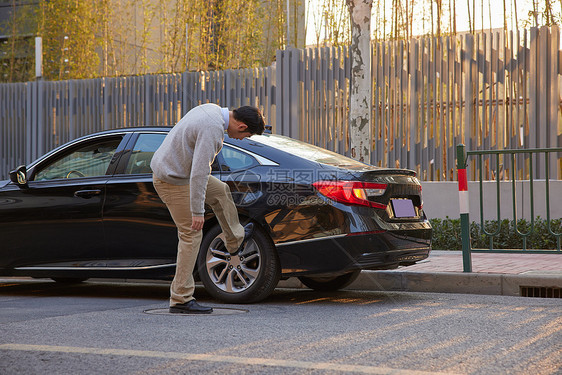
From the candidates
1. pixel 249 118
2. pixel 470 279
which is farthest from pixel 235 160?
pixel 470 279

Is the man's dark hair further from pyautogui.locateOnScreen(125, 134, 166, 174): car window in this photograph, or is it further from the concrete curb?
the concrete curb

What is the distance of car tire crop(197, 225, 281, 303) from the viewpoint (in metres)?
6.41

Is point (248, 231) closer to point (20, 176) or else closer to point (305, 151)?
point (305, 151)

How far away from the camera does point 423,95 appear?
12.8m

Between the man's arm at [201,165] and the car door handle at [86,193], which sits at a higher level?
the man's arm at [201,165]

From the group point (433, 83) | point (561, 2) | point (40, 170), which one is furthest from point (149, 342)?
point (561, 2)

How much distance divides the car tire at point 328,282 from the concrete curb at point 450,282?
30 cm

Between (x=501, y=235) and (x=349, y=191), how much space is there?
15.7ft

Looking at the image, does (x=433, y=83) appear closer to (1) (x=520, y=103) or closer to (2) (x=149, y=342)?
(1) (x=520, y=103)

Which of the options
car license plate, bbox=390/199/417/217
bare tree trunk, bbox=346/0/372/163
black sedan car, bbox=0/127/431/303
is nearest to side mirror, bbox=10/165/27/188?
black sedan car, bbox=0/127/431/303

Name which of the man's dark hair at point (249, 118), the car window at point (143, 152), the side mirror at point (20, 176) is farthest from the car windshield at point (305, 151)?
the side mirror at point (20, 176)

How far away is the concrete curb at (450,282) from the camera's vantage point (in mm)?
7191

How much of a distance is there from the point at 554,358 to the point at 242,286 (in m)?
2.84

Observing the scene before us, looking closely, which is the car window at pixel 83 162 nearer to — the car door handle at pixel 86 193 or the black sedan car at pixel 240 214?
the black sedan car at pixel 240 214
